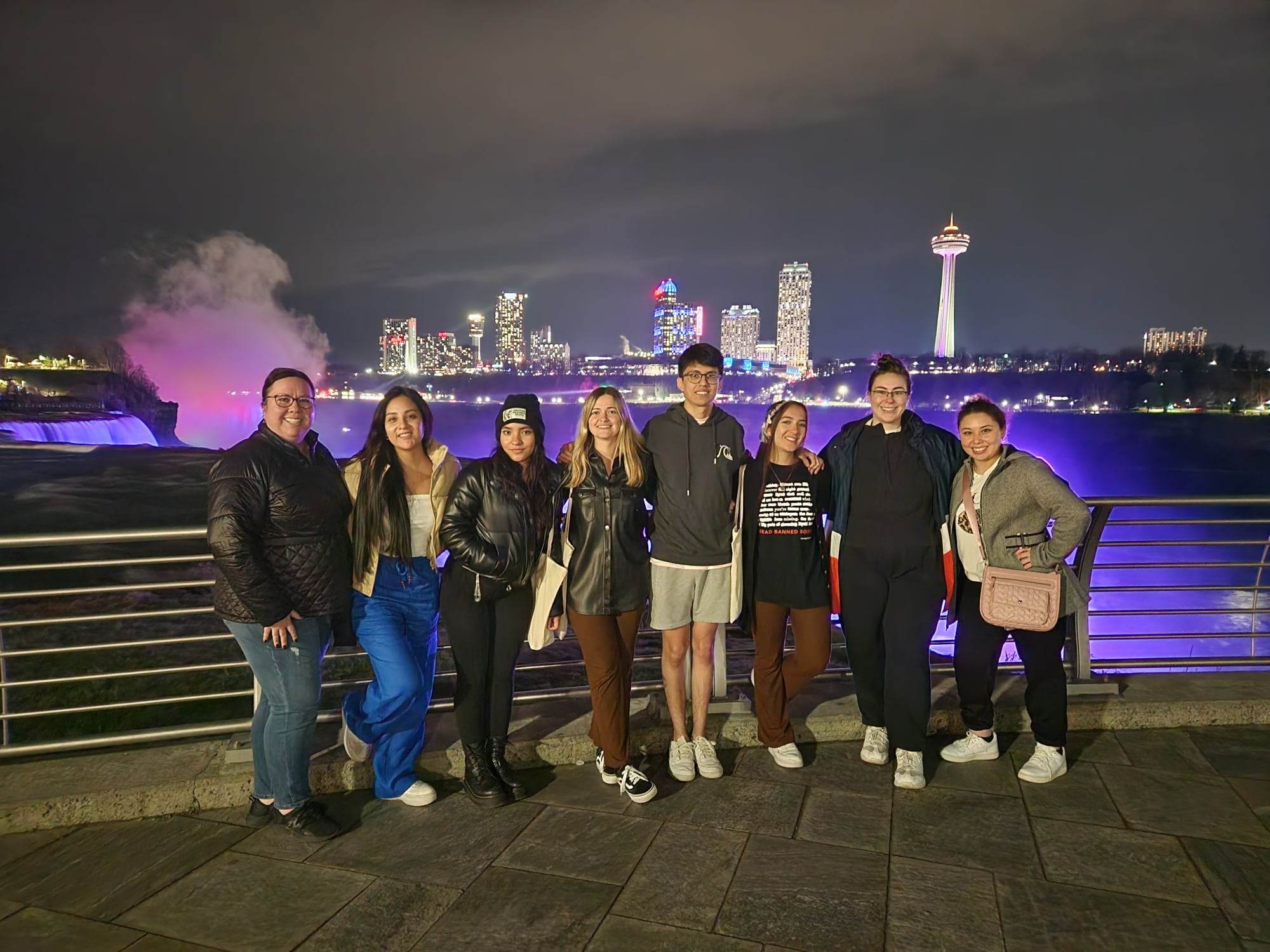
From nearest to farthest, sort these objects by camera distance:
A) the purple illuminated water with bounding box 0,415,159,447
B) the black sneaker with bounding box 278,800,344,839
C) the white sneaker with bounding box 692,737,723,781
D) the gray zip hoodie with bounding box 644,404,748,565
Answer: the black sneaker with bounding box 278,800,344,839 < the gray zip hoodie with bounding box 644,404,748,565 < the white sneaker with bounding box 692,737,723,781 < the purple illuminated water with bounding box 0,415,159,447

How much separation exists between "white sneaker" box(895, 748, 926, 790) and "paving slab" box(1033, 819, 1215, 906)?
21.2 inches

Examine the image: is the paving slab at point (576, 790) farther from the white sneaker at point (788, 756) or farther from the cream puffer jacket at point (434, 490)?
the cream puffer jacket at point (434, 490)

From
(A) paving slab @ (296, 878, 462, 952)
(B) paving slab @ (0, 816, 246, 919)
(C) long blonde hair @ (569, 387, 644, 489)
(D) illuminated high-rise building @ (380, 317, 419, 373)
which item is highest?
(D) illuminated high-rise building @ (380, 317, 419, 373)

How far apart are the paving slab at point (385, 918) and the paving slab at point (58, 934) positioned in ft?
2.33

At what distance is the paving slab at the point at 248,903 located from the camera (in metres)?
2.85

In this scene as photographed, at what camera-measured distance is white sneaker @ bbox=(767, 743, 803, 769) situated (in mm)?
4156

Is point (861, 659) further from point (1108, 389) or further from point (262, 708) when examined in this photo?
point (1108, 389)

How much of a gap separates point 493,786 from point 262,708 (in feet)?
3.77

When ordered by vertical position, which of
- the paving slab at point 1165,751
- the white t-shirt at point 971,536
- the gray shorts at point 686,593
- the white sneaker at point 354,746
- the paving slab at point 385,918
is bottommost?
the paving slab at point 385,918

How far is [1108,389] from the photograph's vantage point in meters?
121

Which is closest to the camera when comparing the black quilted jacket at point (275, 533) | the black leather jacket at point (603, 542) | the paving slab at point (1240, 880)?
the paving slab at point (1240, 880)

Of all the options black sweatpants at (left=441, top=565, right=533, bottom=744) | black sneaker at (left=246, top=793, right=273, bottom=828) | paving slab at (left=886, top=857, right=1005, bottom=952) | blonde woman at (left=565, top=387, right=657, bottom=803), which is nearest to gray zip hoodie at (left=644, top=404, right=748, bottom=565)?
blonde woman at (left=565, top=387, right=657, bottom=803)

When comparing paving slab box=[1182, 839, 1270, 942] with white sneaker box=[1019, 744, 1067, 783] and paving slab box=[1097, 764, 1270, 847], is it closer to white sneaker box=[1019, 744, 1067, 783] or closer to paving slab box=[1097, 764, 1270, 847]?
paving slab box=[1097, 764, 1270, 847]

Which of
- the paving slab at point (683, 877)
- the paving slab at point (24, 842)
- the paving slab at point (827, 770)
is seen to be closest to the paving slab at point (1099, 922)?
the paving slab at point (827, 770)
